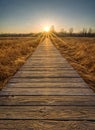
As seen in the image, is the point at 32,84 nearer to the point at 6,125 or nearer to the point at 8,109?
the point at 8,109

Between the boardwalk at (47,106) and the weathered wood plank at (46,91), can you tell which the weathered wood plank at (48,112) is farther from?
the weathered wood plank at (46,91)

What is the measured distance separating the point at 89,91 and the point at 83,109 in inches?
42.5

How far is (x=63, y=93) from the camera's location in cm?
391

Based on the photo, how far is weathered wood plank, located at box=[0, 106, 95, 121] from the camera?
279 centimetres

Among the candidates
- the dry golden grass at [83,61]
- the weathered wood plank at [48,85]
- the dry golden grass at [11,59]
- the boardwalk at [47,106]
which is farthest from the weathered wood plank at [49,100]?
the dry golden grass at [11,59]

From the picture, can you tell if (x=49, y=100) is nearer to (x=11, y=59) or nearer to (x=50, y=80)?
(x=50, y=80)

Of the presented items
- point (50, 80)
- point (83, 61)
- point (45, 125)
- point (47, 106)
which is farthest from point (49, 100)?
point (83, 61)

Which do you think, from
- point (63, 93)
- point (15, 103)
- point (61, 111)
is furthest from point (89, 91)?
point (15, 103)

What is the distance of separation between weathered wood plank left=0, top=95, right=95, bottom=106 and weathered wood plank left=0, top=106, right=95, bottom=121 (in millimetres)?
174

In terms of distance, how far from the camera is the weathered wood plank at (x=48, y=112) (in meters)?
2.79

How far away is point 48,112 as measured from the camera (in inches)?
117

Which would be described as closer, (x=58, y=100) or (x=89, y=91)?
(x=58, y=100)

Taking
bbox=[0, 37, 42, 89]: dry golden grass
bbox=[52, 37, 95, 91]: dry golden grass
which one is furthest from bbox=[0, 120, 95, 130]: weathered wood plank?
bbox=[0, 37, 42, 89]: dry golden grass

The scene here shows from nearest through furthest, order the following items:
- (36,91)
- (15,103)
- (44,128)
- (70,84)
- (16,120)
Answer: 1. (44,128)
2. (16,120)
3. (15,103)
4. (36,91)
5. (70,84)
